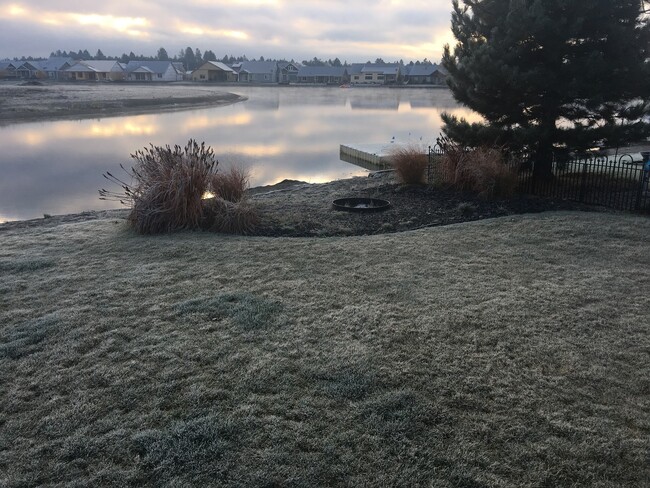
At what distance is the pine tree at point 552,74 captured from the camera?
9211 mm

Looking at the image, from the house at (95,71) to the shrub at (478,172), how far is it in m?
95.9

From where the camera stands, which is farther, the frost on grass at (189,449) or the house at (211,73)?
the house at (211,73)

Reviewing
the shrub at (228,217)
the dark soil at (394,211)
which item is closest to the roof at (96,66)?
the dark soil at (394,211)

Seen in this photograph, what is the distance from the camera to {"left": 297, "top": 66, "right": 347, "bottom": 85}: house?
10619 cm

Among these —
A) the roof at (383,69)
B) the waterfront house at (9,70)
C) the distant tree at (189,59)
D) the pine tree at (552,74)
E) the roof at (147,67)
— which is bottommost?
the pine tree at (552,74)

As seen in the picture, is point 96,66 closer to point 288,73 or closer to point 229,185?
point 288,73

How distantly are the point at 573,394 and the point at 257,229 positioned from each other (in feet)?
16.5

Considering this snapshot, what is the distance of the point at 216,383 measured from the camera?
324cm

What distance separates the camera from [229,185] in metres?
8.45

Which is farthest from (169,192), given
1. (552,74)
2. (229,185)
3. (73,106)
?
(73,106)

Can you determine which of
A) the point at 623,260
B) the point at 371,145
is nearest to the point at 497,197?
the point at 623,260

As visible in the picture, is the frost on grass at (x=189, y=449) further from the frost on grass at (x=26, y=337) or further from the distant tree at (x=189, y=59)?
the distant tree at (x=189, y=59)

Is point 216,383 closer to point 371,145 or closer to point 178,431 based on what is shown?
point 178,431

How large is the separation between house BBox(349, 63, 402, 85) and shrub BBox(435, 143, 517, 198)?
9799 centimetres
